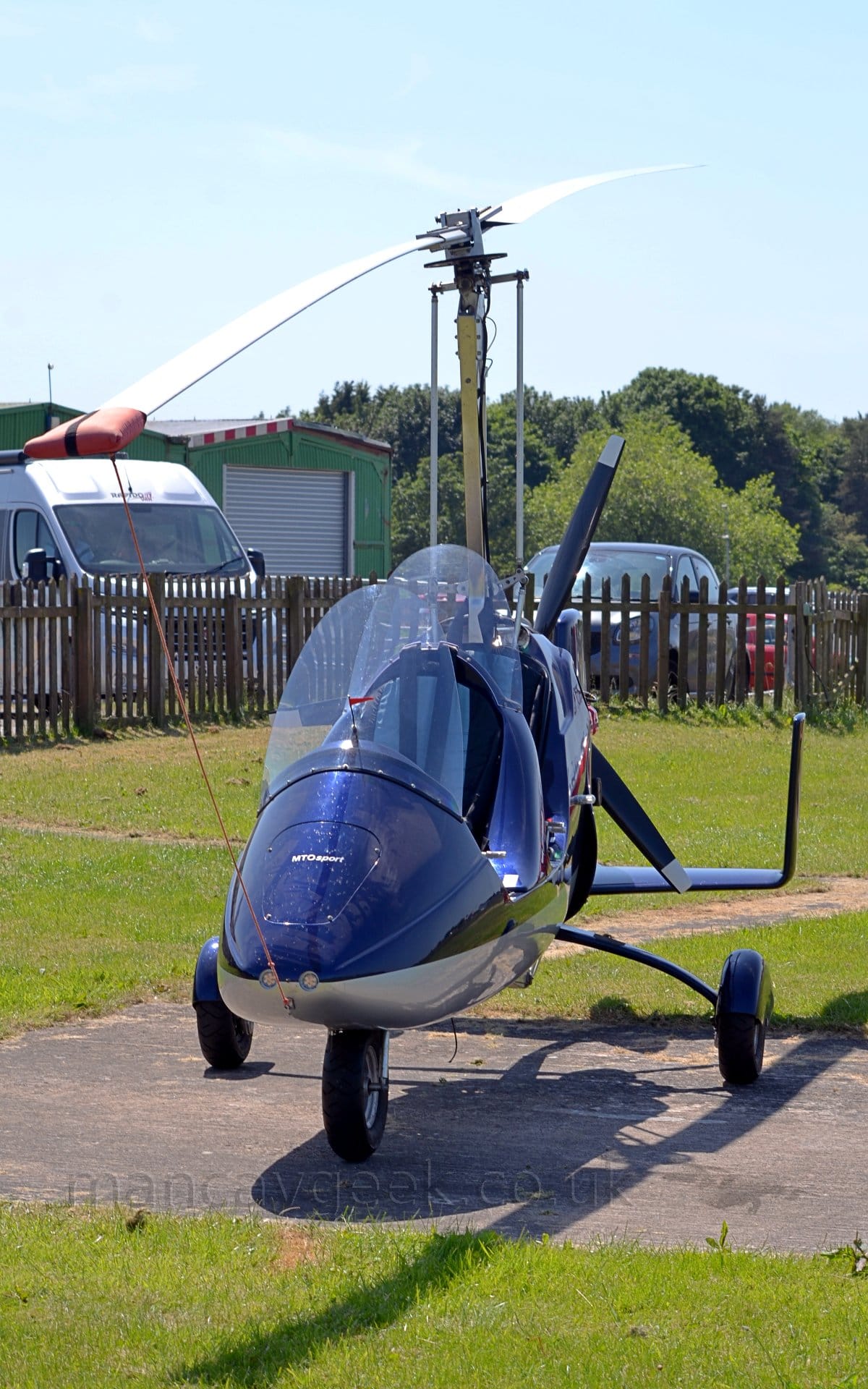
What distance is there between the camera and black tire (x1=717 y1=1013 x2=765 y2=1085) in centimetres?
670

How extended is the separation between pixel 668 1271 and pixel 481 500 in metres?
3.76

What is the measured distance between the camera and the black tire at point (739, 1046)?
22.0 feet

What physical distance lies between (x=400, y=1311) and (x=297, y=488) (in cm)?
2627

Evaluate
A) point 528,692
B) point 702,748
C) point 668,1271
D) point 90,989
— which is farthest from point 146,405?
point 702,748

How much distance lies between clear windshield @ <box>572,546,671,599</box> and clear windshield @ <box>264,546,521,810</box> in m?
15.2

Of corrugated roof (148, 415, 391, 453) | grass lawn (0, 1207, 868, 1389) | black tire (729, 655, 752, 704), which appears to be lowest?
grass lawn (0, 1207, 868, 1389)

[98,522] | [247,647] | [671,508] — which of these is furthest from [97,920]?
[671,508]

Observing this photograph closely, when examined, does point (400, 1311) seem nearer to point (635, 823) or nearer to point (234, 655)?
point (635, 823)

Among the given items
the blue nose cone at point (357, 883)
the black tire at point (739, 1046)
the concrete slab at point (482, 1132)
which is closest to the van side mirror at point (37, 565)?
the concrete slab at point (482, 1132)

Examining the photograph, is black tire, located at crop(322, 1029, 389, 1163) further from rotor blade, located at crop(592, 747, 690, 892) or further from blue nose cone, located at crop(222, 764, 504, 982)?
rotor blade, located at crop(592, 747, 690, 892)

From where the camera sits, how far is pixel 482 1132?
614 centimetres

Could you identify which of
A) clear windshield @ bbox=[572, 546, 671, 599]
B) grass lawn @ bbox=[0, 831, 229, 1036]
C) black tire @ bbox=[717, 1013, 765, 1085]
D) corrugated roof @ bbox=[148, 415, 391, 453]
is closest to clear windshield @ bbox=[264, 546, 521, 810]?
black tire @ bbox=[717, 1013, 765, 1085]

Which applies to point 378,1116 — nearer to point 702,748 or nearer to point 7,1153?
point 7,1153

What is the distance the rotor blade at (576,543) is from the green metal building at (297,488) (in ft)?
65.4
